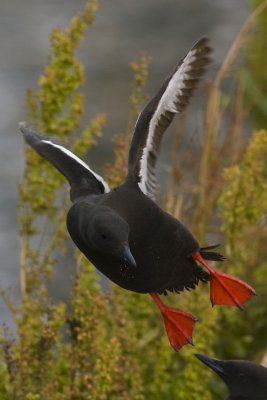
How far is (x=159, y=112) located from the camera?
16.7 ft

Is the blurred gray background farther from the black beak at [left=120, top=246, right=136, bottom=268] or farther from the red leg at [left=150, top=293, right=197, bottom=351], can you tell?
the black beak at [left=120, top=246, right=136, bottom=268]

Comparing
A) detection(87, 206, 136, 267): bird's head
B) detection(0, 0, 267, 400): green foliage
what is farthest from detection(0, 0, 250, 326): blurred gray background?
detection(87, 206, 136, 267): bird's head

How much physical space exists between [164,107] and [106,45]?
33.1 feet

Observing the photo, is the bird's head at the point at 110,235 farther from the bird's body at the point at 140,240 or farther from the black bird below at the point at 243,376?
the black bird below at the point at 243,376

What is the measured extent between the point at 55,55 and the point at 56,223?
3.60 feet

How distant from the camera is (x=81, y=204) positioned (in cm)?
455

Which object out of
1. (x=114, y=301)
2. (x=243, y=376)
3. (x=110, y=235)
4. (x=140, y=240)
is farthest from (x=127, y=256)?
(x=114, y=301)

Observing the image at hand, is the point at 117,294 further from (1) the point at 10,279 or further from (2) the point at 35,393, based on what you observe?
(1) the point at 10,279

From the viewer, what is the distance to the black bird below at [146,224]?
4406 millimetres

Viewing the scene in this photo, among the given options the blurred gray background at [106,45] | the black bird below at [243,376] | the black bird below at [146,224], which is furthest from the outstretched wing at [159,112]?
the blurred gray background at [106,45]

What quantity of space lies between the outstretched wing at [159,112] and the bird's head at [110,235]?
0.57m

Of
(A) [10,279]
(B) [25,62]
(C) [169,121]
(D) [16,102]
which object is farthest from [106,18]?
(C) [169,121]

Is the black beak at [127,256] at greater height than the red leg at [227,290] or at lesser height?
greater

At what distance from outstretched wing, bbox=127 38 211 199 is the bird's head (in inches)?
22.4
